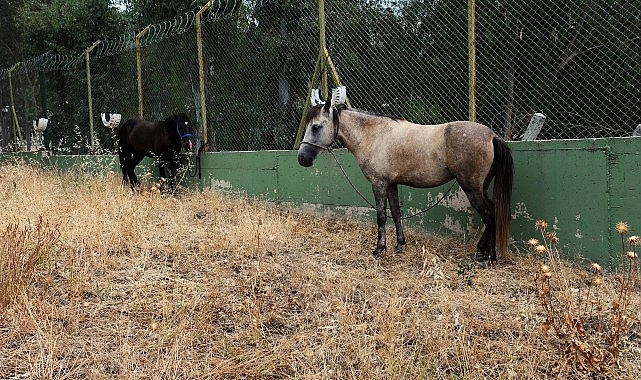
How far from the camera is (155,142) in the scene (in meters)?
8.71

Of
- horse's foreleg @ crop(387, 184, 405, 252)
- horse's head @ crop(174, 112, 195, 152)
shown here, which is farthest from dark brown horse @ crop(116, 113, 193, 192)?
horse's foreleg @ crop(387, 184, 405, 252)

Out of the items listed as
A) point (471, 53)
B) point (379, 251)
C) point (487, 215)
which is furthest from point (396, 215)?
point (471, 53)

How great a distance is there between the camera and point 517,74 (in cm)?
491

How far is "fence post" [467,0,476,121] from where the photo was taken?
5109mm

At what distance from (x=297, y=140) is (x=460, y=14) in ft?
8.57

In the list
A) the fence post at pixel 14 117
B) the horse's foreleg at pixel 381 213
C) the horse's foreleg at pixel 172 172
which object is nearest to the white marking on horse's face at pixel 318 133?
the horse's foreleg at pixel 381 213

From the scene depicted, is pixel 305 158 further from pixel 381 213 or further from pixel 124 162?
pixel 124 162

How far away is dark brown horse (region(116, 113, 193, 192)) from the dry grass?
301 cm

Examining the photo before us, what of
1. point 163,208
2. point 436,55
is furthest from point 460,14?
point 163,208

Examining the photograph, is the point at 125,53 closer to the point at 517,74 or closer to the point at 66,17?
the point at 66,17

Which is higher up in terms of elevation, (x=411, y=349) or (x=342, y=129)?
(x=342, y=129)

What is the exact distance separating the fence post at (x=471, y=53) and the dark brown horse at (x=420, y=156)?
0.68 metres

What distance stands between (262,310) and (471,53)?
3.24 metres

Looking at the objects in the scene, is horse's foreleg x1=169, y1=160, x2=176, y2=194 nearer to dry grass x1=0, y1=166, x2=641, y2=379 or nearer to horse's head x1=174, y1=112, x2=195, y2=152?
horse's head x1=174, y1=112, x2=195, y2=152
